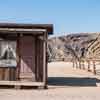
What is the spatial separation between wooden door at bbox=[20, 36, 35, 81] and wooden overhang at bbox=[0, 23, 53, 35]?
96 centimetres

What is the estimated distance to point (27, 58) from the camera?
18781mm

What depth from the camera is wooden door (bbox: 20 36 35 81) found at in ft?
61.6

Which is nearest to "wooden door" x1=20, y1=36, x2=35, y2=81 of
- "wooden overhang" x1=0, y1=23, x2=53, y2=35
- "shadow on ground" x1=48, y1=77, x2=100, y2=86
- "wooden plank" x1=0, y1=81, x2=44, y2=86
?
"wooden overhang" x1=0, y1=23, x2=53, y2=35

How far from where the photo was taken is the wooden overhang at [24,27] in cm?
1739

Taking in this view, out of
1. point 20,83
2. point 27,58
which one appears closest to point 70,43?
point 27,58

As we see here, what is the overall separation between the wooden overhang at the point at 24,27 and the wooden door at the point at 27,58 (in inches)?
37.9

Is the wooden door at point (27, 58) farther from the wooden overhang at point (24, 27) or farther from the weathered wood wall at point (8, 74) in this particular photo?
the wooden overhang at point (24, 27)

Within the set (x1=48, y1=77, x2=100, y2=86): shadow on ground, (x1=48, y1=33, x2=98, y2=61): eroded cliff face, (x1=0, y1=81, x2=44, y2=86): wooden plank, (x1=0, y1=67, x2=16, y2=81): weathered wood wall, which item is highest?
(x1=48, y1=33, x2=98, y2=61): eroded cliff face

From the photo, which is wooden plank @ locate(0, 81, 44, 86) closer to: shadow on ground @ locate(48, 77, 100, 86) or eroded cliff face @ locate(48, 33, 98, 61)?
shadow on ground @ locate(48, 77, 100, 86)

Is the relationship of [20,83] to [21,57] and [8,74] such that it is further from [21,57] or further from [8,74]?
[21,57]

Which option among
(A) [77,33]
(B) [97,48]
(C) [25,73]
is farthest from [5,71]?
(A) [77,33]

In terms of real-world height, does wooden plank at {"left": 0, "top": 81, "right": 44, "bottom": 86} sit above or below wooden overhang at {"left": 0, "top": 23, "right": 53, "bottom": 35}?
below

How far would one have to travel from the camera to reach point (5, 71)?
18.6 metres

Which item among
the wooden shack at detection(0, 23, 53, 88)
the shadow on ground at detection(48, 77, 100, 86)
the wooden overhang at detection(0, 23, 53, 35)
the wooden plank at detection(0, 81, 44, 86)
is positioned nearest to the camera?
the wooden plank at detection(0, 81, 44, 86)
